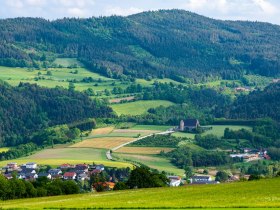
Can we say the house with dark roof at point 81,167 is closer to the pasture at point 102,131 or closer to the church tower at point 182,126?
the pasture at point 102,131

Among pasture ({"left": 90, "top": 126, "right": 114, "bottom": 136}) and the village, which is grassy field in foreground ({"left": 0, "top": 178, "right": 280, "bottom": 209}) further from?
pasture ({"left": 90, "top": 126, "right": 114, "bottom": 136})

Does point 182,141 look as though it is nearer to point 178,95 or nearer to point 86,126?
point 86,126

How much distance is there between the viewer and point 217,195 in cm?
5088

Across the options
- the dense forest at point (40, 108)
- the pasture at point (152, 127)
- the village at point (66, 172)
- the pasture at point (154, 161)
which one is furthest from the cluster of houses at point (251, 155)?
the dense forest at point (40, 108)

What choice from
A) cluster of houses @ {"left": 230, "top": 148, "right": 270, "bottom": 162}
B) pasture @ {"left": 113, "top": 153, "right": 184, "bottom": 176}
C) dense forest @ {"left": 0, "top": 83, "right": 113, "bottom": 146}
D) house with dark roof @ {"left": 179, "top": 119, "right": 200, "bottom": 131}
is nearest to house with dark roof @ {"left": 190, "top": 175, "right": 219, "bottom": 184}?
pasture @ {"left": 113, "top": 153, "right": 184, "bottom": 176}

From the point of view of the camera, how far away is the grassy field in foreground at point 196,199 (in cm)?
4378

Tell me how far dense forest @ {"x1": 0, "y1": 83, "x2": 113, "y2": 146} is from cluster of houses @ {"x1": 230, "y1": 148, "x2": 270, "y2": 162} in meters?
48.4

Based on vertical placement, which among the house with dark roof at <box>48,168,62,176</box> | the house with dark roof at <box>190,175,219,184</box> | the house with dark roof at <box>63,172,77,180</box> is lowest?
the house with dark roof at <box>48,168,62,176</box>

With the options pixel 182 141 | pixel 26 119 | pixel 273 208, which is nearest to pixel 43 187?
pixel 273 208

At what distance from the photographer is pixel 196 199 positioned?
4875 centimetres

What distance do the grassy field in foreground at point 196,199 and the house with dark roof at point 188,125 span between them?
8237cm

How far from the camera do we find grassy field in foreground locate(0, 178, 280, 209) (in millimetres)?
43781

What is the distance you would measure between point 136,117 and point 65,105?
24815mm

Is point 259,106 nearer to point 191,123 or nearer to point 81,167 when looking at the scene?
point 191,123
